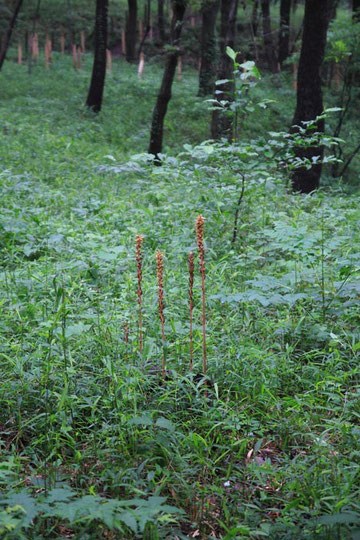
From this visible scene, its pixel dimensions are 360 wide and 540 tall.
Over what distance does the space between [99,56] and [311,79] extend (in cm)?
973

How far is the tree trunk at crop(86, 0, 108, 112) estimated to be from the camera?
1627cm

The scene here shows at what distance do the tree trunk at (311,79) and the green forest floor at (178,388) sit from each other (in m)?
3.01

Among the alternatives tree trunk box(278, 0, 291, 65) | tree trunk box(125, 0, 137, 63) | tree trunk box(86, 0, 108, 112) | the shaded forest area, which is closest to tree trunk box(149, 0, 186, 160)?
the shaded forest area

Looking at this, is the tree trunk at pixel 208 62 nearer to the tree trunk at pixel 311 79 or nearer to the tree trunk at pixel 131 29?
the tree trunk at pixel 131 29

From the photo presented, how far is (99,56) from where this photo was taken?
1656cm

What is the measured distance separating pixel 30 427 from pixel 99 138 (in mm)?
12003

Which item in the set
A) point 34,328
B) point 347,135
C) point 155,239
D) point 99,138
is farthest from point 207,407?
point 347,135

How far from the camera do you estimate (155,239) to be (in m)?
5.49

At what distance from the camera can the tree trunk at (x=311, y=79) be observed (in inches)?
347

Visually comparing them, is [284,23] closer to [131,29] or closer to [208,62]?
[208,62]

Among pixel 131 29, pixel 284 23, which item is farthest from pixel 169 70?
pixel 131 29

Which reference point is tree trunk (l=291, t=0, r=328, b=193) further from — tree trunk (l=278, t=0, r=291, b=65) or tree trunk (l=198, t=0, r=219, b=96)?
tree trunk (l=278, t=0, r=291, b=65)

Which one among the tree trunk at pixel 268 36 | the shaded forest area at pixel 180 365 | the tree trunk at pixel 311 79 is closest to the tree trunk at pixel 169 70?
the tree trunk at pixel 311 79

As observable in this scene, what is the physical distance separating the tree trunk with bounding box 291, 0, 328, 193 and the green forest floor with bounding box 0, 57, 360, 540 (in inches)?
119
